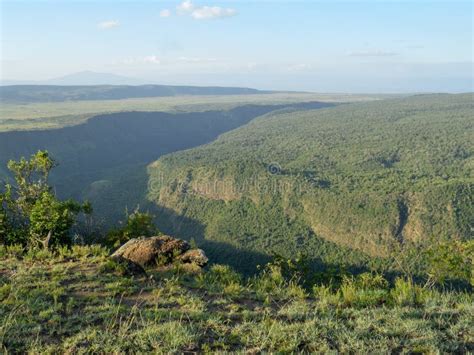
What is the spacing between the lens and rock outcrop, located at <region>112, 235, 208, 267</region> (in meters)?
16.7

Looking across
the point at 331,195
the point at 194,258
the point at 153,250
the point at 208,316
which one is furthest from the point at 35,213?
the point at 331,195

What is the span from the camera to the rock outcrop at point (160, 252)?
1672cm

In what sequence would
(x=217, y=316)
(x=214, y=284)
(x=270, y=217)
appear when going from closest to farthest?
(x=217, y=316)
(x=214, y=284)
(x=270, y=217)

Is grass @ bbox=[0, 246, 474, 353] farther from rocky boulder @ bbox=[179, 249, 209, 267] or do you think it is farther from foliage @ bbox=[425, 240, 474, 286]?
foliage @ bbox=[425, 240, 474, 286]

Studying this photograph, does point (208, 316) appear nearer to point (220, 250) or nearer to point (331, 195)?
point (220, 250)

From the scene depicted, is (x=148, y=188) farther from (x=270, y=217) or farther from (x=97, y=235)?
Result: (x=97, y=235)

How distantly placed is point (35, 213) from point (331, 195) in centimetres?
8866

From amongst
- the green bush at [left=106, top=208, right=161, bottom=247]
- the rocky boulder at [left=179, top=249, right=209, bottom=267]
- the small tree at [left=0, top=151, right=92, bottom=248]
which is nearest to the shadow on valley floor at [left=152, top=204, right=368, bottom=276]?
the green bush at [left=106, top=208, right=161, bottom=247]

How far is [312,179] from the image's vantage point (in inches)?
4626

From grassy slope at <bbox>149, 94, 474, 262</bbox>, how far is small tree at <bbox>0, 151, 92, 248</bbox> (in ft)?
209

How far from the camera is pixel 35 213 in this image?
796 inches

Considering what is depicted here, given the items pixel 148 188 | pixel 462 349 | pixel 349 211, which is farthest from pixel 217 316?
pixel 148 188

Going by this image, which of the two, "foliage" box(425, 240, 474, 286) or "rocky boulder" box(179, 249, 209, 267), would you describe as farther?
"foliage" box(425, 240, 474, 286)

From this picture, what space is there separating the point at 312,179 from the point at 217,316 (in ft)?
359
